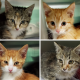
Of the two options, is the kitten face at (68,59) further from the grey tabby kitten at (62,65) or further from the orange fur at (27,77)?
the orange fur at (27,77)

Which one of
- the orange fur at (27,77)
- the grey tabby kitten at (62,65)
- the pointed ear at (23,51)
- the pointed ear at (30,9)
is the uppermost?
the pointed ear at (30,9)

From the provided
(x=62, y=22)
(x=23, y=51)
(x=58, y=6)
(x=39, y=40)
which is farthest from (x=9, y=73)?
(x=58, y=6)

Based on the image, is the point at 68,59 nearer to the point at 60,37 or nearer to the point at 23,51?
the point at 60,37

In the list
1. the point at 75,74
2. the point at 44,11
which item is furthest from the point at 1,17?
the point at 75,74

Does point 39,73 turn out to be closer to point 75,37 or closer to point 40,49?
point 40,49

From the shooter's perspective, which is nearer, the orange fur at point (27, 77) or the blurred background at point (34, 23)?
the orange fur at point (27, 77)

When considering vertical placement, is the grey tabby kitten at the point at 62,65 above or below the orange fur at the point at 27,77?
above

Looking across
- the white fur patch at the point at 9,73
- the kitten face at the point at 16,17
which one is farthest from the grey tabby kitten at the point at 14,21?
the white fur patch at the point at 9,73
